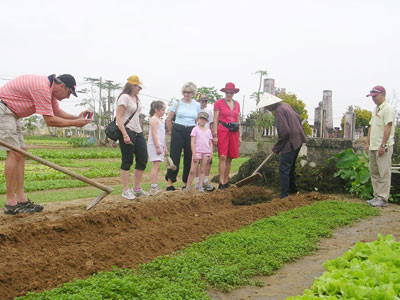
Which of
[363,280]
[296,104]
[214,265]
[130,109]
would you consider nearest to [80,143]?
[296,104]

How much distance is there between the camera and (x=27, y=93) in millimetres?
4750

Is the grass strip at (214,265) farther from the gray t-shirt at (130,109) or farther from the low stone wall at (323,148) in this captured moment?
the low stone wall at (323,148)

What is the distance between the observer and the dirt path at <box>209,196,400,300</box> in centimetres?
286

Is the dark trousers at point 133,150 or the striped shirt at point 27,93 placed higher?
the striped shirt at point 27,93

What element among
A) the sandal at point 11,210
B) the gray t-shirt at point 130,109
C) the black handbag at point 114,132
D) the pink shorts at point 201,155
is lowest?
the sandal at point 11,210

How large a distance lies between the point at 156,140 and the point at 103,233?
8.36 ft

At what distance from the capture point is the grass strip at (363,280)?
2100 millimetres

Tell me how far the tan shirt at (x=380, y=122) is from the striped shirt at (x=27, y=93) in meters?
5.16

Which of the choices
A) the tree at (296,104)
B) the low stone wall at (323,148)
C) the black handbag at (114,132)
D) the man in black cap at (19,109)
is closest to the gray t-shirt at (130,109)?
the black handbag at (114,132)

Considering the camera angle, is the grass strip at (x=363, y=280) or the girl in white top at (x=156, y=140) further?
the girl in white top at (x=156, y=140)

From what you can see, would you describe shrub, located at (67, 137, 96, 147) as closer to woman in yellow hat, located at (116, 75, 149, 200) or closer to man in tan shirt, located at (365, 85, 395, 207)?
woman in yellow hat, located at (116, 75, 149, 200)

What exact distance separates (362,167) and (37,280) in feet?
20.5

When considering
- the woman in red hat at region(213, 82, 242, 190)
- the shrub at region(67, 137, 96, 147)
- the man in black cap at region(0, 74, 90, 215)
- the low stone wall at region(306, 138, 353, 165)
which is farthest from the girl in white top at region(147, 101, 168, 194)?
the shrub at region(67, 137, 96, 147)

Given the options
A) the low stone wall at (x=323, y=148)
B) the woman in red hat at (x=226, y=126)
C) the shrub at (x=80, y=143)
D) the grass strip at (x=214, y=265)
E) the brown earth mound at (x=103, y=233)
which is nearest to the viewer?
the grass strip at (x=214, y=265)
